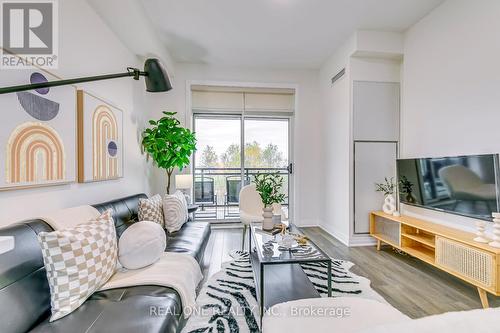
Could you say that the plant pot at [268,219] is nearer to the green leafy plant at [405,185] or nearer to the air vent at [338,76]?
the green leafy plant at [405,185]

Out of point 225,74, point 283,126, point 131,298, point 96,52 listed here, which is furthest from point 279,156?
point 131,298

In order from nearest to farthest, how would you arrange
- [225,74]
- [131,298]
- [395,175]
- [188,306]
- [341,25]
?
[131,298], [188,306], [341,25], [395,175], [225,74]

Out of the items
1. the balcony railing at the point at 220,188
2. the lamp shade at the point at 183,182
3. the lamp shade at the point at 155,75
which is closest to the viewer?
the lamp shade at the point at 155,75

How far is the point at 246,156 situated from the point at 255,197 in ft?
3.85

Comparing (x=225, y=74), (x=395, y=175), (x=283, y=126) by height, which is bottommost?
(x=395, y=175)

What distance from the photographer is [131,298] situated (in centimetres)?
125

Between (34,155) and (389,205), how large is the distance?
3704 mm

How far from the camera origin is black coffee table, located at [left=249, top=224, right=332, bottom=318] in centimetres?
169

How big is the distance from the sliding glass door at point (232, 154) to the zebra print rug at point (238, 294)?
190 cm

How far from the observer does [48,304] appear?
1170mm

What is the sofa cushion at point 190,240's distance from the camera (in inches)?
80.3

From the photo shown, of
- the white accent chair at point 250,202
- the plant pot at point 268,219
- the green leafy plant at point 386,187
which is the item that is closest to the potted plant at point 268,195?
the plant pot at point 268,219

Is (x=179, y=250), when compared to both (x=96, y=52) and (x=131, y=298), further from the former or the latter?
(x=96, y=52)

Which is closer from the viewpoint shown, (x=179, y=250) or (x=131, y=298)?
(x=131, y=298)
